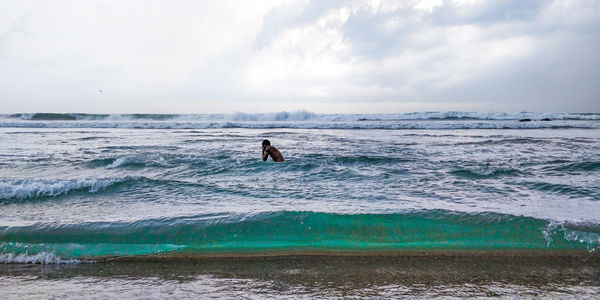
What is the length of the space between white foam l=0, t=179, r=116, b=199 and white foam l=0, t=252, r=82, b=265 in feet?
8.48

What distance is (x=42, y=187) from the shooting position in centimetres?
622

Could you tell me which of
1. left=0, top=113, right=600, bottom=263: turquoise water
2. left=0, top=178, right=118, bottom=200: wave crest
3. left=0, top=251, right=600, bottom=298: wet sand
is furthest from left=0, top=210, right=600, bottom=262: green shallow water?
left=0, top=178, right=118, bottom=200: wave crest

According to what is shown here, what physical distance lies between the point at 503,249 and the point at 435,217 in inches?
36.6

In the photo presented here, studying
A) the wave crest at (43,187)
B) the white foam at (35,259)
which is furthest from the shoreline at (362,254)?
the wave crest at (43,187)

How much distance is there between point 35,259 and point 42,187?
9.71ft

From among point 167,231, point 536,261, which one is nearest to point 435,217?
point 536,261

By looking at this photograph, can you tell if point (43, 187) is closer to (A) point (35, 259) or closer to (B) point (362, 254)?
(A) point (35, 259)

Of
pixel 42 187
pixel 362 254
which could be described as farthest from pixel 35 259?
pixel 362 254

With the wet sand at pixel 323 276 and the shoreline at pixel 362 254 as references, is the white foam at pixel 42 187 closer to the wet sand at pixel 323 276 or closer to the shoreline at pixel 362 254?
the wet sand at pixel 323 276

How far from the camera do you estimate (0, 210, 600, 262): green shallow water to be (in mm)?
3932

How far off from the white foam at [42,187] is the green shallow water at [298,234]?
1.81 m

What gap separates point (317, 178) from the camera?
7.81 meters

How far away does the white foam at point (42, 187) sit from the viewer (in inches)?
237

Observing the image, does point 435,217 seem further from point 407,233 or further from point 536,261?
point 536,261
